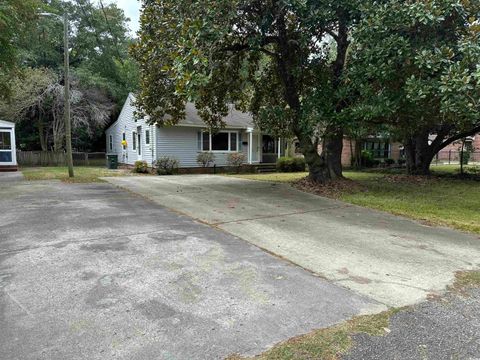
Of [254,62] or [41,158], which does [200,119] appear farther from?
[41,158]

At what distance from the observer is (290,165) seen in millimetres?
20734

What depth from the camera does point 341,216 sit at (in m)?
8.07

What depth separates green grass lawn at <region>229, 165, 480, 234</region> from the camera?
26.2 feet

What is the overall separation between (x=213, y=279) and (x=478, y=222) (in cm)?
630

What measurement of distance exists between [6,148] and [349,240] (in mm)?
19101

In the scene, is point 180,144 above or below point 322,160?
above

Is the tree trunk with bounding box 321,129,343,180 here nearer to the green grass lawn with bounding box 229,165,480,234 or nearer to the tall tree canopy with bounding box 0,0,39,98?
the green grass lawn with bounding box 229,165,480,234

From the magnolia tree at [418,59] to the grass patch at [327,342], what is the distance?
552 centimetres

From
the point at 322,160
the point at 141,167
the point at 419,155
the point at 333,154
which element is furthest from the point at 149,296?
the point at 419,155

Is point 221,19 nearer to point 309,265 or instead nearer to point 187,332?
point 309,265

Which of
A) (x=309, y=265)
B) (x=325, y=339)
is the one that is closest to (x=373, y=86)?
→ (x=309, y=265)

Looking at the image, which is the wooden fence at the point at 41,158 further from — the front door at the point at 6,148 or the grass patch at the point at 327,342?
the grass patch at the point at 327,342

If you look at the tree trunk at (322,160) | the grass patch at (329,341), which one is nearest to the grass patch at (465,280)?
the grass patch at (329,341)

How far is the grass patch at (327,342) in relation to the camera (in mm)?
2654
